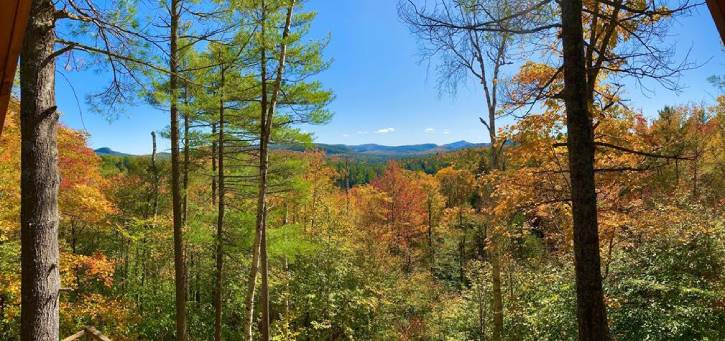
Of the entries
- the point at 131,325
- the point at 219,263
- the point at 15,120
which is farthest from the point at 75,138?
the point at 219,263

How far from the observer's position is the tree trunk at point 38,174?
2.96 meters

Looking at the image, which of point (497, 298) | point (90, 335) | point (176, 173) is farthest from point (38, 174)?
point (497, 298)

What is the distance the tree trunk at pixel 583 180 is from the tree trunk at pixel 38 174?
406 cm

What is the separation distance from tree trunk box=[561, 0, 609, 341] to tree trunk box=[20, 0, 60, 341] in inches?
Result: 160

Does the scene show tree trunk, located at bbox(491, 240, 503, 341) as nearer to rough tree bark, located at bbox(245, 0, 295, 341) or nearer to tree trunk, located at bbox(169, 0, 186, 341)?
rough tree bark, located at bbox(245, 0, 295, 341)

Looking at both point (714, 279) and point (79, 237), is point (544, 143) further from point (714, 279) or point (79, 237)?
point (79, 237)

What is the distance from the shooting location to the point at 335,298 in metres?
14.2

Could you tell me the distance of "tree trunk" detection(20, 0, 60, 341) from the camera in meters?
2.96

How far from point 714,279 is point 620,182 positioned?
2054 mm

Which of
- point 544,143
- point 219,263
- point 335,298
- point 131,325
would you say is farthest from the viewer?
point 335,298

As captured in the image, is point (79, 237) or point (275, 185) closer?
point (275, 185)

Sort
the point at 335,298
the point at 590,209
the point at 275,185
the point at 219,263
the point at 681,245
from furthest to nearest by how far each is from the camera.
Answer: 1. the point at 335,298
2. the point at 275,185
3. the point at 219,263
4. the point at 681,245
5. the point at 590,209

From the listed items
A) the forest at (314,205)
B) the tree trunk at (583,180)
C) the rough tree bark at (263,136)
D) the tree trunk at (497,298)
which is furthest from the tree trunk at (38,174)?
the tree trunk at (497,298)

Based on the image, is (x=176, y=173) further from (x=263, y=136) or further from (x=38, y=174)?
(x=38, y=174)
